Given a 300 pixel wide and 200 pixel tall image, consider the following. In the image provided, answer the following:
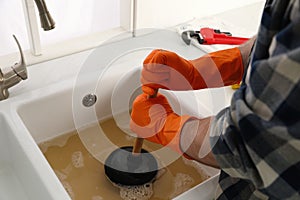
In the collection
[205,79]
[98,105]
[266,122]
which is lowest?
[98,105]

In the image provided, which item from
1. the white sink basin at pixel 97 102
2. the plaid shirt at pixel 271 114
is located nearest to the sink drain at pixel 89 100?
the white sink basin at pixel 97 102

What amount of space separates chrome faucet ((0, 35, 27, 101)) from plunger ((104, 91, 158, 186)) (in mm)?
339

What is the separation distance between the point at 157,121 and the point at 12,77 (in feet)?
1.43

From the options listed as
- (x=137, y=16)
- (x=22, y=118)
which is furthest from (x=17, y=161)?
(x=137, y=16)

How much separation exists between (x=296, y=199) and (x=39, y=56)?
893 mm

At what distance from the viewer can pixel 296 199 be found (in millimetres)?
564

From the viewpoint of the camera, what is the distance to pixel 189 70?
90 cm

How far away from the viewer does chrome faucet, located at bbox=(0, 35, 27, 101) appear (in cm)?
99

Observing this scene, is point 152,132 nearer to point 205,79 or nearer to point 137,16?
point 205,79

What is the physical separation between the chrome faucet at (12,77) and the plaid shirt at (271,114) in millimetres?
643

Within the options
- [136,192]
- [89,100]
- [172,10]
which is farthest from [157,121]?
[172,10]

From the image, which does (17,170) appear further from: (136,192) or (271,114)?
(271,114)

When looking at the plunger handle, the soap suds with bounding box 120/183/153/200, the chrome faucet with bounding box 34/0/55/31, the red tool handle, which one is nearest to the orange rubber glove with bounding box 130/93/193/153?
the plunger handle

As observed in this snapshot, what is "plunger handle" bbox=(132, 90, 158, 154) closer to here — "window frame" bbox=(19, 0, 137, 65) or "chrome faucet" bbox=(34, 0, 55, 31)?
"chrome faucet" bbox=(34, 0, 55, 31)
